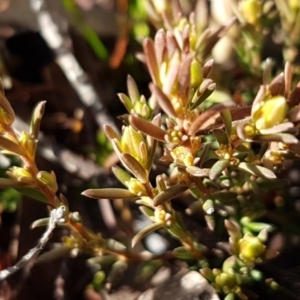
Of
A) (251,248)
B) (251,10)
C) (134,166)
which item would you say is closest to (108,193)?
(134,166)

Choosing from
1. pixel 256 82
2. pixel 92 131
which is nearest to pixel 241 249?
pixel 256 82

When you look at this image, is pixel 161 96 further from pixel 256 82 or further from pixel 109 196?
pixel 256 82

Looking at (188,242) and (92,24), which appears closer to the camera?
(188,242)

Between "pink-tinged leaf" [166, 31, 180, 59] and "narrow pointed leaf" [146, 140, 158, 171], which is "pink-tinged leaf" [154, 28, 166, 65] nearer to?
"pink-tinged leaf" [166, 31, 180, 59]

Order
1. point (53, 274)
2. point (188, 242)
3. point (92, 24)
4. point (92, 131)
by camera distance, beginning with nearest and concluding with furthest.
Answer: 1. point (188, 242)
2. point (53, 274)
3. point (92, 131)
4. point (92, 24)

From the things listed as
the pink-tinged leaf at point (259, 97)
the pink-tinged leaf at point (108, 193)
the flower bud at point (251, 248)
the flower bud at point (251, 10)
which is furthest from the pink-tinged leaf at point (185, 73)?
the flower bud at point (251, 10)
